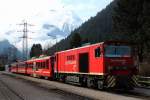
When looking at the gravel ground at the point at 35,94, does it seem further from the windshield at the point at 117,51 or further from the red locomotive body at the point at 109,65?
the windshield at the point at 117,51

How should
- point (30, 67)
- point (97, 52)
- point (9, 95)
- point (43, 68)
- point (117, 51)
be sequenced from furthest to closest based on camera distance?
point (30, 67) < point (43, 68) < point (97, 52) < point (117, 51) < point (9, 95)

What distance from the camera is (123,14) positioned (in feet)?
212

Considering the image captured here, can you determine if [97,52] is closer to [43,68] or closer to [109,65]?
[109,65]

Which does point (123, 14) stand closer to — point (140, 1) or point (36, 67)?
point (140, 1)

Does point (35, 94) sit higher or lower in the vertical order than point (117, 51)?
lower

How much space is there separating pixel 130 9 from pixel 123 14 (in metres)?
1.86

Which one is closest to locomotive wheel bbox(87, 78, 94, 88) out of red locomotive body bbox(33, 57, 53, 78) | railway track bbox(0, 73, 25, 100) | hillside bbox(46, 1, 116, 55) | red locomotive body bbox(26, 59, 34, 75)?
railway track bbox(0, 73, 25, 100)

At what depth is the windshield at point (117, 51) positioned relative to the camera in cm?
2919

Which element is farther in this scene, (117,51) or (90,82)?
(90,82)

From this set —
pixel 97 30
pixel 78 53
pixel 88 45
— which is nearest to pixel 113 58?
pixel 88 45

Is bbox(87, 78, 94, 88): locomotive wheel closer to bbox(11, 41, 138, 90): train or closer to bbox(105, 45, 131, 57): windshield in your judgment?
bbox(11, 41, 138, 90): train

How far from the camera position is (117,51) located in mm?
29578

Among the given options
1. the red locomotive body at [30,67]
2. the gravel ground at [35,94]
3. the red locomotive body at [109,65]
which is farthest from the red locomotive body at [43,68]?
the red locomotive body at [109,65]

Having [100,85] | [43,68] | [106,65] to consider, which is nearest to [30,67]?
[43,68]
